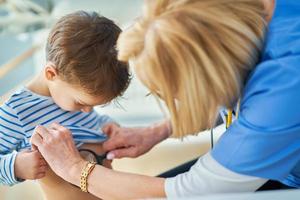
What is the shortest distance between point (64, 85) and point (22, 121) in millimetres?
125

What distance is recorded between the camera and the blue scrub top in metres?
0.78

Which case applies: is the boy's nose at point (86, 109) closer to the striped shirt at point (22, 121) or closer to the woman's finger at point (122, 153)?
the striped shirt at point (22, 121)

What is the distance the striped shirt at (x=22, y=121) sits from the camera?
0.99 meters

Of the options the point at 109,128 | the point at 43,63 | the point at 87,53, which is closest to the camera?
the point at 87,53

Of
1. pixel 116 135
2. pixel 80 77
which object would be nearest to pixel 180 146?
pixel 116 135

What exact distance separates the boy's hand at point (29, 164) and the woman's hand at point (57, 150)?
0.03 meters

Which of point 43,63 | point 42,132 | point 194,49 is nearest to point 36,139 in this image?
point 42,132

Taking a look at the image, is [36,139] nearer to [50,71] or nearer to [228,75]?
[50,71]

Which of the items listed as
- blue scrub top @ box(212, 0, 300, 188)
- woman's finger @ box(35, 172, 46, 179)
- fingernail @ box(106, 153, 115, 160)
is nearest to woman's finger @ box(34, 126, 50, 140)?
woman's finger @ box(35, 172, 46, 179)

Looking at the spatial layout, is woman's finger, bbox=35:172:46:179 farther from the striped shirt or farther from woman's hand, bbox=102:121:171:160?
woman's hand, bbox=102:121:171:160

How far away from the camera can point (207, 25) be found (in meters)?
0.77

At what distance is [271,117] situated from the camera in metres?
0.78

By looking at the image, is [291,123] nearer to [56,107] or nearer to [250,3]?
[250,3]

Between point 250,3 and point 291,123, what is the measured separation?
0.75 ft
